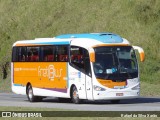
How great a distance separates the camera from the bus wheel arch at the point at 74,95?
30469mm

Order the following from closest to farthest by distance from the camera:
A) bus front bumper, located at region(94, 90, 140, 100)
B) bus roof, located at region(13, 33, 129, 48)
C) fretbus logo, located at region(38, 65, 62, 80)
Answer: bus front bumper, located at region(94, 90, 140, 100) → bus roof, located at region(13, 33, 129, 48) → fretbus logo, located at region(38, 65, 62, 80)

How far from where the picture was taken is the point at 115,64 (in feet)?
97.4

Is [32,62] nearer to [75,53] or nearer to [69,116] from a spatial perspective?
[75,53]

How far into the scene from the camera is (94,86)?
29188 mm

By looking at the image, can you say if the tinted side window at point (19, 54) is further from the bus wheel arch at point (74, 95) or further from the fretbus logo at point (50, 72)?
the bus wheel arch at point (74, 95)

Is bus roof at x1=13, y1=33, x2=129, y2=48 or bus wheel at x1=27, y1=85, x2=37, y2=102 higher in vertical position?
bus roof at x1=13, y1=33, x2=129, y2=48

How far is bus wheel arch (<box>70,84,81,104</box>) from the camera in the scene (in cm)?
3047

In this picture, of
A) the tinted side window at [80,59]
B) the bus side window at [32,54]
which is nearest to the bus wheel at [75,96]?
the tinted side window at [80,59]

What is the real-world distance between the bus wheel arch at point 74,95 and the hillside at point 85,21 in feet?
42.4

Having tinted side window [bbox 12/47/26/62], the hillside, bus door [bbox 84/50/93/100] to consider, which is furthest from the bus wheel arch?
the hillside

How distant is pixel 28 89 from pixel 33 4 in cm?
2835

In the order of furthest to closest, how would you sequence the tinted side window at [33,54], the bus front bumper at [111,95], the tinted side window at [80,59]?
the tinted side window at [33,54], the tinted side window at [80,59], the bus front bumper at [111,95]

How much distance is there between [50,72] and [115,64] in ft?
13.9

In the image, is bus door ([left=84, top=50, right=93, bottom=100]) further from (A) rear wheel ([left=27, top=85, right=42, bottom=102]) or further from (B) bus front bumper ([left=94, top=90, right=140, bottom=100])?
(A) rear wheel ([left=27, top=85, right=42, bottom=102])
